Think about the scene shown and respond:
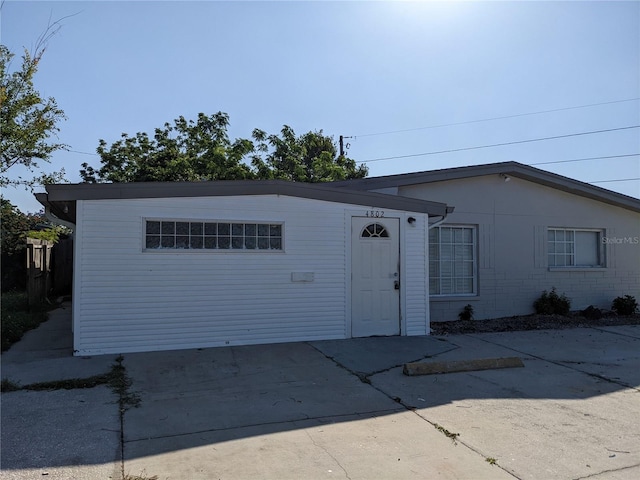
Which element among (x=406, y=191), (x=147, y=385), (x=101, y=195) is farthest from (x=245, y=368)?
(x=406, y=191)

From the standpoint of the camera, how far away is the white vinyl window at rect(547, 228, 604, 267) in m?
12.9

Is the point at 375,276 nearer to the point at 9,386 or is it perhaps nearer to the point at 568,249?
the point at 9,386

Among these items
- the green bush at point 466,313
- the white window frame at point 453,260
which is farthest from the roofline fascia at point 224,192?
the green bush at point 466,313

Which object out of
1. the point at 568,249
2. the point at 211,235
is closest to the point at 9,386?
the point at 211,235

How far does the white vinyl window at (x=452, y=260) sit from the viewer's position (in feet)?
37.7

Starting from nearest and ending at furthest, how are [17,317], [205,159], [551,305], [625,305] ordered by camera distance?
[17,317]
[551,305]
[625,305]
[205,159]

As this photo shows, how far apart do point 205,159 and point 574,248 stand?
16.4 metres

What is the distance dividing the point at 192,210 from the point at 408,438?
506 centimetres

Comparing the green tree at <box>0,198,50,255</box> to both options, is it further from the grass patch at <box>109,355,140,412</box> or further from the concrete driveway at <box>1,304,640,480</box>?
the grass patch at <box>109,355,140,412</box>

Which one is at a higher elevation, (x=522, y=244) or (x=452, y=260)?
(x=522, y=244)

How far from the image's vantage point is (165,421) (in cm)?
484

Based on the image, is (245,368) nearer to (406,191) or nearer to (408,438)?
(408,438)

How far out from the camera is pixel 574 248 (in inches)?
521

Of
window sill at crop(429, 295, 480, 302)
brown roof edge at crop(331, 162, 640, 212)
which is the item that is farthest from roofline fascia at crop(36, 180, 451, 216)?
window sill at crop(429, 295, 480, 302)
